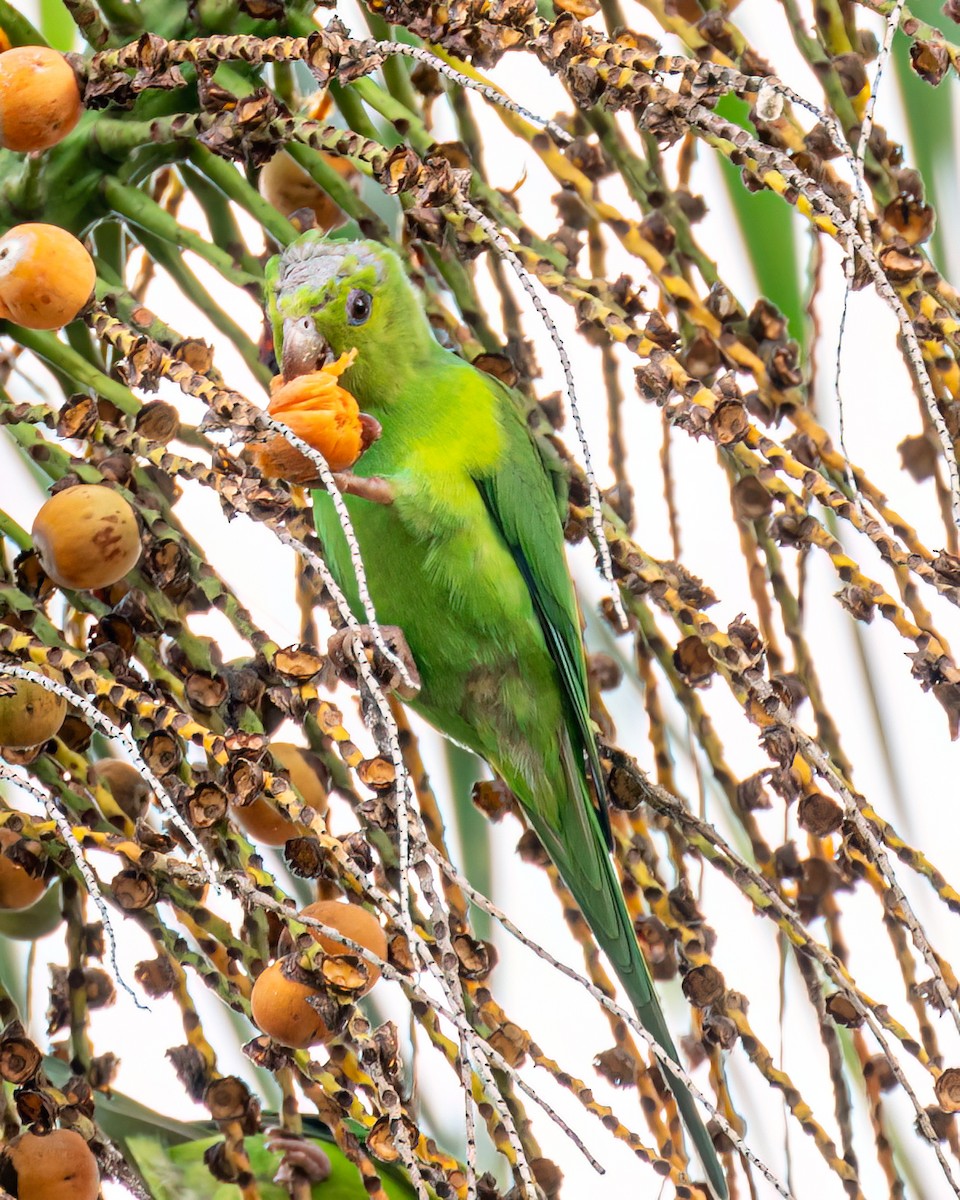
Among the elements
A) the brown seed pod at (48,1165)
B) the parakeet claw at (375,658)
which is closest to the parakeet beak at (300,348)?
the parakeet claw at (375,658)

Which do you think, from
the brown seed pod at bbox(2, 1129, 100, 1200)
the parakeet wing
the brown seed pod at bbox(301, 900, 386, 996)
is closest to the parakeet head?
the parakeet wing

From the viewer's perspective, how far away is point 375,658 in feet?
Answer: 3.37

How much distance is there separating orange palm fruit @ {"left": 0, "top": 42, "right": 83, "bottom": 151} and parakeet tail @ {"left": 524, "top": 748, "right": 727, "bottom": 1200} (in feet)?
2.33

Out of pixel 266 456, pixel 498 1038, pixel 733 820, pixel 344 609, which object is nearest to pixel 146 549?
pixel 266 456

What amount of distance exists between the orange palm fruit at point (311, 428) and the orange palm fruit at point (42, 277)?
0.45 feet

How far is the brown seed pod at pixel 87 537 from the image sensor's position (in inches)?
32.5

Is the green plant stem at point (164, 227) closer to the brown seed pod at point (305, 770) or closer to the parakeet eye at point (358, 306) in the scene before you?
the parakeet eye at point (358, 306)

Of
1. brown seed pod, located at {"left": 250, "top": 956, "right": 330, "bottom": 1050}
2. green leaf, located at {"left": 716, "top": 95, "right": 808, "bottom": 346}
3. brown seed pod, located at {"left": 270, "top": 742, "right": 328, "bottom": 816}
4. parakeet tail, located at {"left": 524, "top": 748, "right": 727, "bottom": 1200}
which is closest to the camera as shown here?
brown seed pod, located at {"left": 250, "top": 956, "right": 330, "bottom": 1050}

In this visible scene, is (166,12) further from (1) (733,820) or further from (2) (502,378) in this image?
(1) (733,820)

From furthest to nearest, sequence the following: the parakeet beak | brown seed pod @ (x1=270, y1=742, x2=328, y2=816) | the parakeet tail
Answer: the parakeet tail
the parakeet beak
brown seed pod @ (x1=270, y1=742, x2=328, y2=816)

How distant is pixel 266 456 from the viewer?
0.82 meters

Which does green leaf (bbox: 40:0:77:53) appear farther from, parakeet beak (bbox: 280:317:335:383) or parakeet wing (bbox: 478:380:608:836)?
parakeet wing (bbox: 478:380:608:836)

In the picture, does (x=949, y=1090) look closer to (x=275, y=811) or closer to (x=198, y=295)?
(x=275, y=811)

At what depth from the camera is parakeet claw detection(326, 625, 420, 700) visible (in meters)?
0.90
